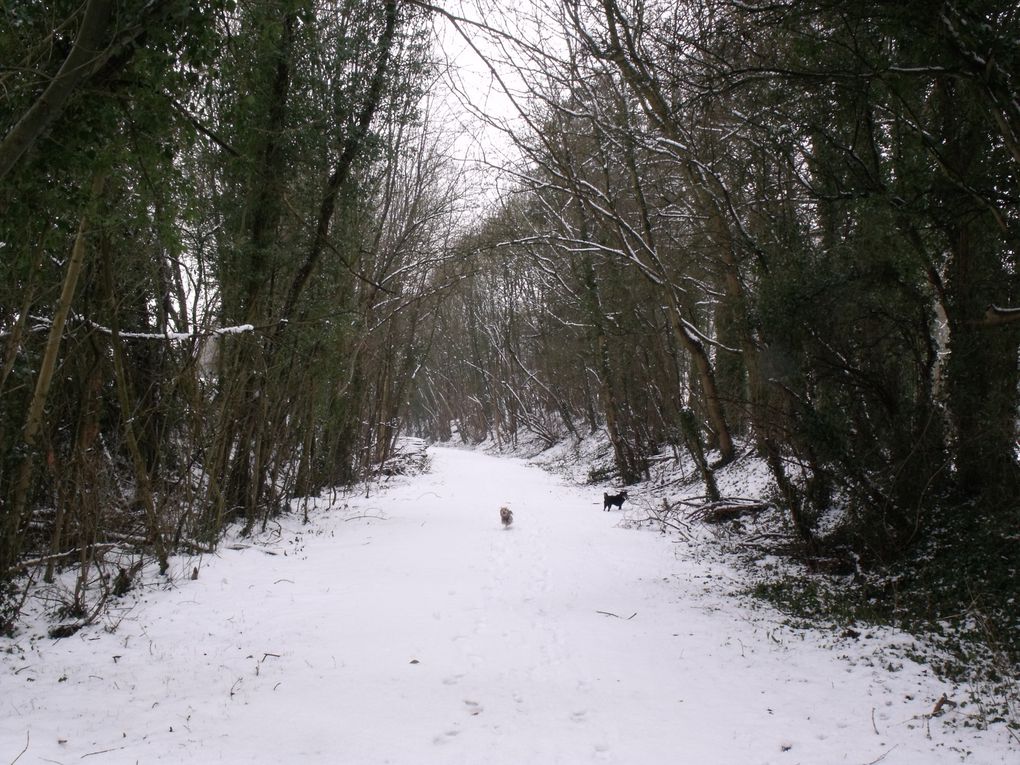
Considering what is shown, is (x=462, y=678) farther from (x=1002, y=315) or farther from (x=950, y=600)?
(x=1002, y=315)

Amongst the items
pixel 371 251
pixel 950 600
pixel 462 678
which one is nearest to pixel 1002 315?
pixel 950 600

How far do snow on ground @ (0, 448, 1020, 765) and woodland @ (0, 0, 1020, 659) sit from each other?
0.97 metres

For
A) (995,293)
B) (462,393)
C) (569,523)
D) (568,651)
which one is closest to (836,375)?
(995,293)

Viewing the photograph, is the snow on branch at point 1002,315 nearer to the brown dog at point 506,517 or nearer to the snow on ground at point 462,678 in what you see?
the snow on ground at point 462,678

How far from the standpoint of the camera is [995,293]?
5.89m

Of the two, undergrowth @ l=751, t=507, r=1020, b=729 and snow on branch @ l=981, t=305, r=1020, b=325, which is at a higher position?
snow on branch @ l=981, t=305, r=1020, b=325

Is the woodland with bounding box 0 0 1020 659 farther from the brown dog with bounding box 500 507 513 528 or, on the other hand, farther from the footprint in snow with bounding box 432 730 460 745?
the brown dog with bounding box 500 507 513 528

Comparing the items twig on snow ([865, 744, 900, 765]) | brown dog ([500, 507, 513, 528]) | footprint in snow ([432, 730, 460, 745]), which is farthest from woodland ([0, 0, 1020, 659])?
brown dog ([500, 507, 513, 528])

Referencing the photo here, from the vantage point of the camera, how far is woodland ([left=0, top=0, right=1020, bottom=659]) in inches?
155

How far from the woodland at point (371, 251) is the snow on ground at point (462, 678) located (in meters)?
0.97

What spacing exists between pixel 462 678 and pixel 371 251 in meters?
5.09

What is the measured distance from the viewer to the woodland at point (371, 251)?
3943 mm

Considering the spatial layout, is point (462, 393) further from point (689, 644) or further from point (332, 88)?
point (689, 644)

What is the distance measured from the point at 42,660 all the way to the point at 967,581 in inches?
289
